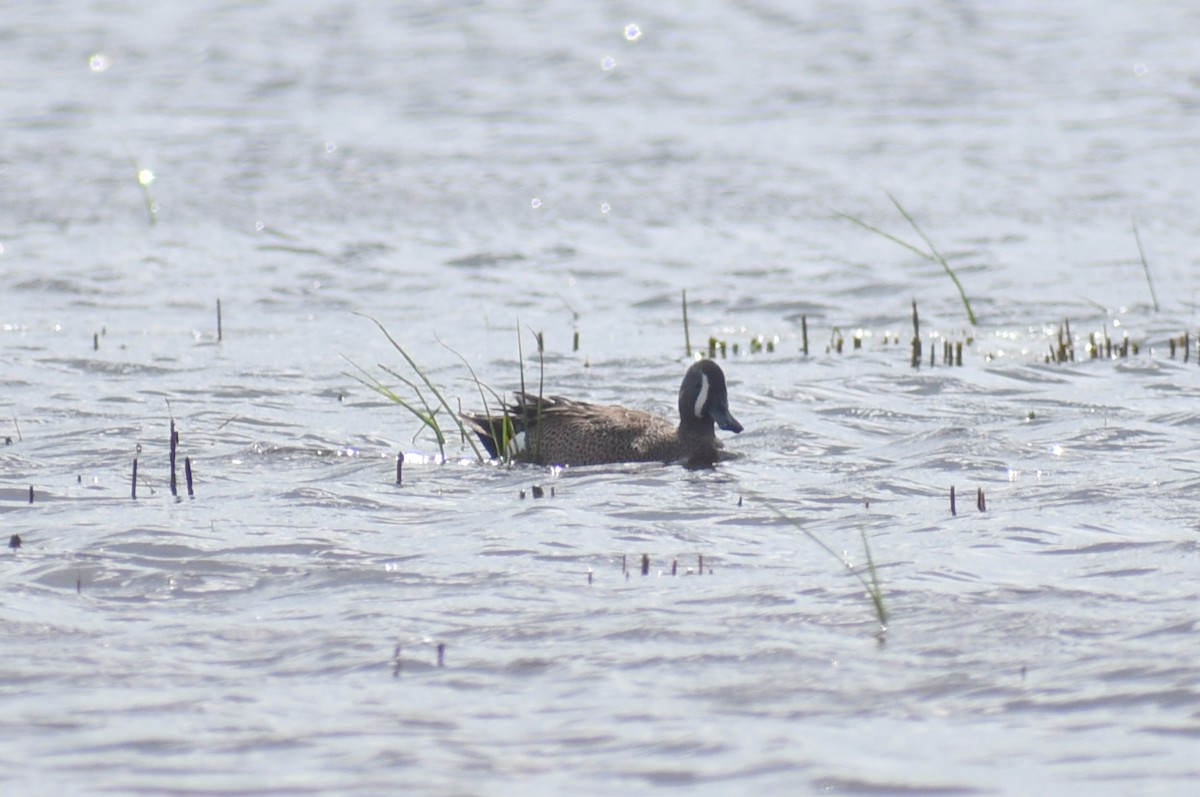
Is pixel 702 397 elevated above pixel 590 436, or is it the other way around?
pixel 702 397

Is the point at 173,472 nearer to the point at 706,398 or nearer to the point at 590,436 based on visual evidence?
the point at 590,436

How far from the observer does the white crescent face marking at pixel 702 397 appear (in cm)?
962

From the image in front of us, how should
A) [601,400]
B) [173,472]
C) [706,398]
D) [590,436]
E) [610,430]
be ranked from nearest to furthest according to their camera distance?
[173,472] → [590,436] → [610,430] → [706,398] → [601,400]

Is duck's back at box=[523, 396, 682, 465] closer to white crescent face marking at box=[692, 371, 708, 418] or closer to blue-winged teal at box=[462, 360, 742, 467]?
blue-winged teal at box=[462, 360, 742, 467]

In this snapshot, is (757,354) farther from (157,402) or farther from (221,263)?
(221,263)

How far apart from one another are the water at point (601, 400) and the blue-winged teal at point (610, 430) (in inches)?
11.4

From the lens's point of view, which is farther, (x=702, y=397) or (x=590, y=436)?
(x=702, y=397)

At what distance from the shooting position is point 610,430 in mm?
9438

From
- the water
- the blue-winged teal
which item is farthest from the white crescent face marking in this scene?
the water

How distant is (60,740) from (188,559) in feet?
6.14

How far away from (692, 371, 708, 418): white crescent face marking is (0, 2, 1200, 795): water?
12.6 inches

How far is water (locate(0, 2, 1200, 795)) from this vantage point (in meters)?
5.09

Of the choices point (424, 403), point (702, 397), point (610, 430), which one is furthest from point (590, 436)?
point (424, 403)

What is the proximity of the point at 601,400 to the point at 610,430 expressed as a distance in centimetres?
188
